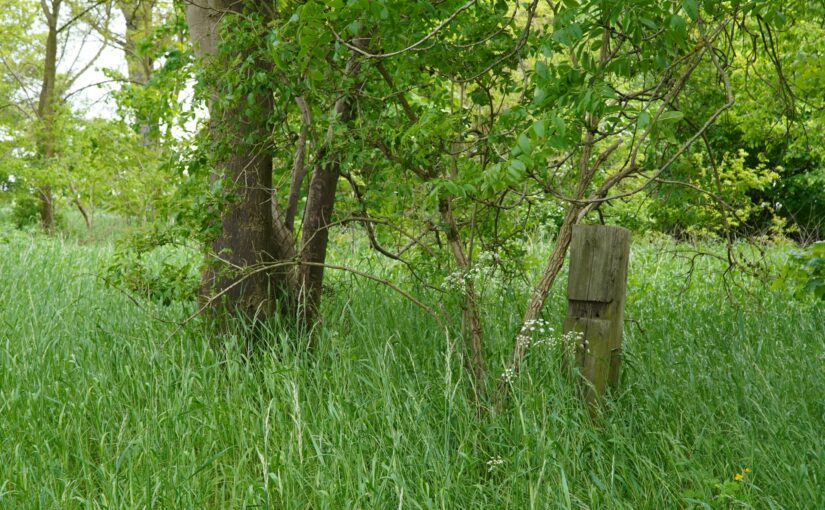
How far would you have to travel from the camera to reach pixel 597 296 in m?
3.43

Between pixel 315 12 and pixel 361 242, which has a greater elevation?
pixel 315 12

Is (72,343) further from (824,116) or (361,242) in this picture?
(824,116)

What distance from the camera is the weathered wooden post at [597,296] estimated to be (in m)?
3.41

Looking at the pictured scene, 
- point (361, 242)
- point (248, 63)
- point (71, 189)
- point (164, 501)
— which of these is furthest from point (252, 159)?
point (71, 189)

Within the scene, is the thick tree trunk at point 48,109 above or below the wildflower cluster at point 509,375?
above

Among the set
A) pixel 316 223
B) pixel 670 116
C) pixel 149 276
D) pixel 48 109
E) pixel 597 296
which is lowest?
pixel 149 276

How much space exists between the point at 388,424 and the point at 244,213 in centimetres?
177

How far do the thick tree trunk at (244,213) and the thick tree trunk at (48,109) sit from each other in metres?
10.9

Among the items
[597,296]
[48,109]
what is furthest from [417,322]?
[48,109]

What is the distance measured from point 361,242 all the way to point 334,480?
504 cm

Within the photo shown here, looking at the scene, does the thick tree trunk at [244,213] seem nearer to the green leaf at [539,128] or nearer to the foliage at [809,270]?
the green leaf at [539,128]

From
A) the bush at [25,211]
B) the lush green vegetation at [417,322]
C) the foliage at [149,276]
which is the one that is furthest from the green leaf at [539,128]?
the bush at [25,211]

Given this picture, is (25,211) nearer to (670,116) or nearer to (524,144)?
(524,144)

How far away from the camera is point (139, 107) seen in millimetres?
5137
